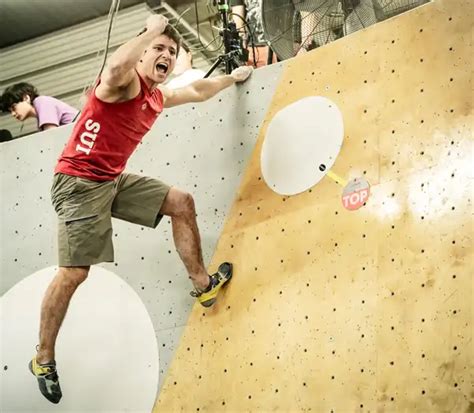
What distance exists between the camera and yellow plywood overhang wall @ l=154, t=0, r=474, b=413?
10.9ft

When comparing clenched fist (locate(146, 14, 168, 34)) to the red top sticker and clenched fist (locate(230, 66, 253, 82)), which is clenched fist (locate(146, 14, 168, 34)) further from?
the red top sticker

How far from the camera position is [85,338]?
427cm

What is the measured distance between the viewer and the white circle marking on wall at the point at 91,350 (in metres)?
4.11

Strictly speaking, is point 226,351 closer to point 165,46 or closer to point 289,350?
point 289,350

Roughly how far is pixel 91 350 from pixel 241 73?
57.6 inches

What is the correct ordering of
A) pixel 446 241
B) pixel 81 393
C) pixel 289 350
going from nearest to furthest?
pixel 446 241 < pixel 289 350 < pixel 81 393

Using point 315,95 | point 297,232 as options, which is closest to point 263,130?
point 315,95

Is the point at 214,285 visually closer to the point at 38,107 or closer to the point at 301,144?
the point at 301,144

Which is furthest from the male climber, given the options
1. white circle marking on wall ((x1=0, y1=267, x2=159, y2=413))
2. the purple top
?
the purple top

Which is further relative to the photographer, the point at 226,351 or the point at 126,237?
the point at 126,237

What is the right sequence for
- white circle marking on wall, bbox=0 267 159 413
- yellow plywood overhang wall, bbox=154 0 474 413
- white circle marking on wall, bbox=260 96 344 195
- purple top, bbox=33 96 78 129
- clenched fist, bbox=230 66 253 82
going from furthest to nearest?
purple top, bbox=33 96 78 129, clenched fist, bbox=230 66 253 82, white circle marking on wall, bbox=0 267 159 413, white circle marking on wall, bbox=260 96 344 195, yellow plywood overhang wall, bbox=154 0 474 413

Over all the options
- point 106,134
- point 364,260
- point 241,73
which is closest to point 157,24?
point 106,134

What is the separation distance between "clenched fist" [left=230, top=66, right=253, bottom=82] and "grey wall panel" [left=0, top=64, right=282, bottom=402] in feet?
0.11

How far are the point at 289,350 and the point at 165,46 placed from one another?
1.34m
